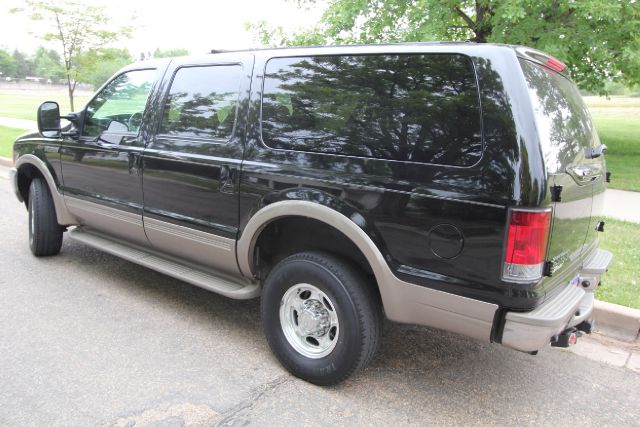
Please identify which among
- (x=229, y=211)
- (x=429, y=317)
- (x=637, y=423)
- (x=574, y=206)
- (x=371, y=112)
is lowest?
(x=637, y=423)

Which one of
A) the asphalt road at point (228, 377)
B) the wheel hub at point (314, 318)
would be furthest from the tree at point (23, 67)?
the wheel hub at point (314, 318)

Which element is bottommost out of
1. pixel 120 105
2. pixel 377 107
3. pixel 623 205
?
pixel 623 205

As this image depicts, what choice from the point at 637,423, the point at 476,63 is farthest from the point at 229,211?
the point at 637,423

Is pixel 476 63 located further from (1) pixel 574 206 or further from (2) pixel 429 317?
(2) pixel 429 317

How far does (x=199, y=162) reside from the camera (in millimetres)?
3492

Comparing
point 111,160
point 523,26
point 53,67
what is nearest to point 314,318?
point 111,160

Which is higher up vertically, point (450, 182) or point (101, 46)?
point (101, 46)

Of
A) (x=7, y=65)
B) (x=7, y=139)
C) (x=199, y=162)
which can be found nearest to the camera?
(x=199, y=162)

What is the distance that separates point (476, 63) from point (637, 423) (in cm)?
216

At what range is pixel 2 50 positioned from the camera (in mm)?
89562

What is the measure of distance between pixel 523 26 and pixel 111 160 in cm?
869

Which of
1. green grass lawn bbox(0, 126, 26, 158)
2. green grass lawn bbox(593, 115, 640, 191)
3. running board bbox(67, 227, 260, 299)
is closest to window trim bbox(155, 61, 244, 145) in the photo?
running board bbox(67, 227, 260, 299)

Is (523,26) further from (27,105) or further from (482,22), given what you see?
(27,105)

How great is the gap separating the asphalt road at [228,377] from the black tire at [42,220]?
85 cm
